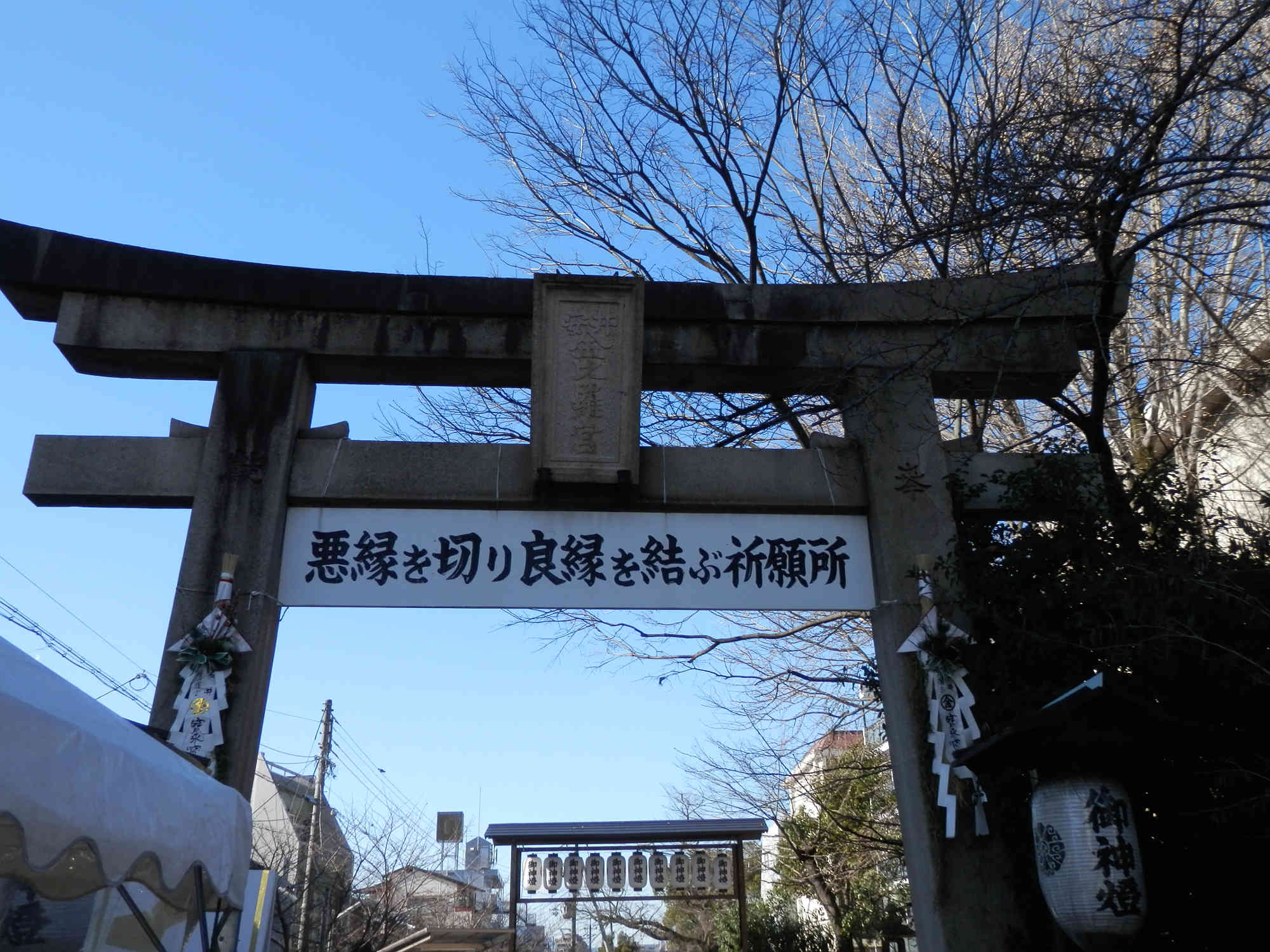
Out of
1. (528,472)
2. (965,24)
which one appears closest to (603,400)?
(528,472)

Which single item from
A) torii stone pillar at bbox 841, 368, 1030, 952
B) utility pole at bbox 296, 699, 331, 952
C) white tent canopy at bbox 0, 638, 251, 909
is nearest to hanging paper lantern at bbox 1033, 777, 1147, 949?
torii stone pillar at bbox 841, 368, 1030, 952

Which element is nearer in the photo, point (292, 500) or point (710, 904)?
point (292, 500)

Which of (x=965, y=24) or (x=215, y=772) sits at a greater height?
(x=965, y=24)

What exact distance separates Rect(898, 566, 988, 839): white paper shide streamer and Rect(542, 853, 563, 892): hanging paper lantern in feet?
17.4

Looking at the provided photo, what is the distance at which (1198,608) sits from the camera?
637cm

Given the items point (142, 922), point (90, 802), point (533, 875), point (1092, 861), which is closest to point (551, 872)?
point (533, 875)

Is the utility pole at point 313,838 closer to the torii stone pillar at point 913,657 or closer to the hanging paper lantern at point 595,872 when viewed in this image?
the hanging paper lantern at point 595,872

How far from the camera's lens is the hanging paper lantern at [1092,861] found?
211 inches

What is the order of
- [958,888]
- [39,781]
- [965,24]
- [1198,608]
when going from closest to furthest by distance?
[39,781] → [1198,608] → [958,888] → [965,24]

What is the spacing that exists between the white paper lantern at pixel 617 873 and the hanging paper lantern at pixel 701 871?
2.43 feet

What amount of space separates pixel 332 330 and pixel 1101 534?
5.68 metres

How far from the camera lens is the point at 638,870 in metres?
11.3

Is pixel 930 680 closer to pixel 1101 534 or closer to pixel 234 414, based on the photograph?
pixel 1101 534

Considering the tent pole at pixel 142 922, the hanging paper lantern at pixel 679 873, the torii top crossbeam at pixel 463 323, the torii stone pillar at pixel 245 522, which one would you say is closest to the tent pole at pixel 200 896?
the tent pole at pixel 142 922
